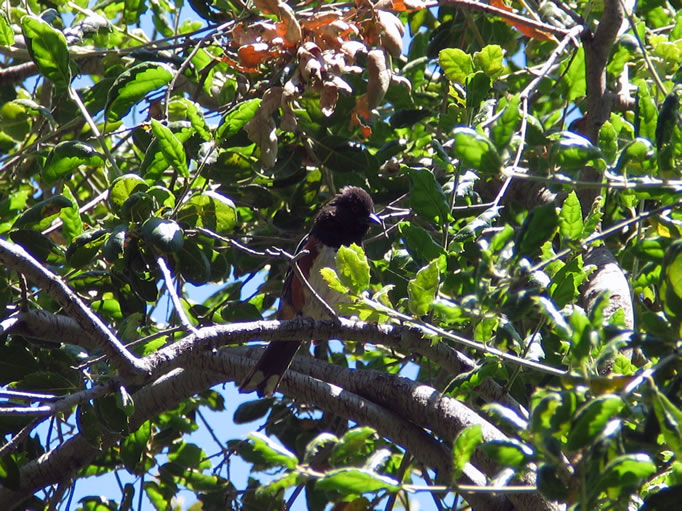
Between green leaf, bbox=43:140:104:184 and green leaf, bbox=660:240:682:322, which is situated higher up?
green leaf, bbox=660:240:682:322

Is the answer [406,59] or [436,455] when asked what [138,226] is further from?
[406,59]

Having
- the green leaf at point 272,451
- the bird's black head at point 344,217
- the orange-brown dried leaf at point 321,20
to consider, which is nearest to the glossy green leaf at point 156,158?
the orange-brown dried leaf at point 321,20

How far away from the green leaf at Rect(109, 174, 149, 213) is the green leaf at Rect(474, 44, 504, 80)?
1381 mm

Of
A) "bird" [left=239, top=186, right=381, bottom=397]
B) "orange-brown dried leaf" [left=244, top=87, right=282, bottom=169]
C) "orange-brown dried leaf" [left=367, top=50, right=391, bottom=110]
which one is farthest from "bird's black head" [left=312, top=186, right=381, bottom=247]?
"orange-brown dried leaf" [left=367, top=50, right=391, bottom=110]

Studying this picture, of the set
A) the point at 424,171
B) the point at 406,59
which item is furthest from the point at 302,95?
the point at 406,59

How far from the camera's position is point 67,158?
330cm

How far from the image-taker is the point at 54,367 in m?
3.37

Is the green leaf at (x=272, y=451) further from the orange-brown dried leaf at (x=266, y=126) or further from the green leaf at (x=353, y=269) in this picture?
the orange-brown dried leaf at (x=266, y=126)

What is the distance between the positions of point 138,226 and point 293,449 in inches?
71.6

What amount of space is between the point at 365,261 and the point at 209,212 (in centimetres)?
105

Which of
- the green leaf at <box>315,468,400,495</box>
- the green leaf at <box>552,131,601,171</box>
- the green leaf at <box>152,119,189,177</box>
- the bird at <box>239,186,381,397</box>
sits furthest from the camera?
the bird at <box>239,186,381,397</box>

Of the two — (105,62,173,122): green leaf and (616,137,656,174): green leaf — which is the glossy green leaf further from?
(616,137,656,174): green leaf

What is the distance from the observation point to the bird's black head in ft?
15.5

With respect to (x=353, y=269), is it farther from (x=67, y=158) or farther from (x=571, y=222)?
(x=67, y=158)
